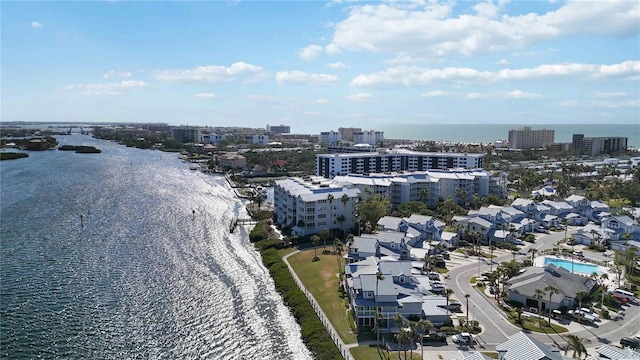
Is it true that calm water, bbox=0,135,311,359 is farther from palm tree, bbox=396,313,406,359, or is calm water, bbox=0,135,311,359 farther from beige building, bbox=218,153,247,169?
beige building, bbox=218,153,247,169

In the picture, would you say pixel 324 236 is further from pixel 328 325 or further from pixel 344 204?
pixel 328 325

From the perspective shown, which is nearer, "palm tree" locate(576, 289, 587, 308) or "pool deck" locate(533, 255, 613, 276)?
"palm tree" locate(576, 289, 587, 308)

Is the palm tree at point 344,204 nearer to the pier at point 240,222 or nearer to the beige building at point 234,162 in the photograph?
the pier at point 240,222

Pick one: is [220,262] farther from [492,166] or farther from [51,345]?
[492,166]

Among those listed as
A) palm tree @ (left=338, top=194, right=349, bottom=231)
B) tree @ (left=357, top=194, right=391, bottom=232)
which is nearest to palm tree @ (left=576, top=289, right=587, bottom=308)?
tree @ (left=357, top=194, right=391, bottom=232)

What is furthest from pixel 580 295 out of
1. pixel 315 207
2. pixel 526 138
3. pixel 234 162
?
pixel 526 138

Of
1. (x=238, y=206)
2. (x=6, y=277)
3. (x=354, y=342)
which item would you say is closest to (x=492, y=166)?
A: (x=238, y=206)
